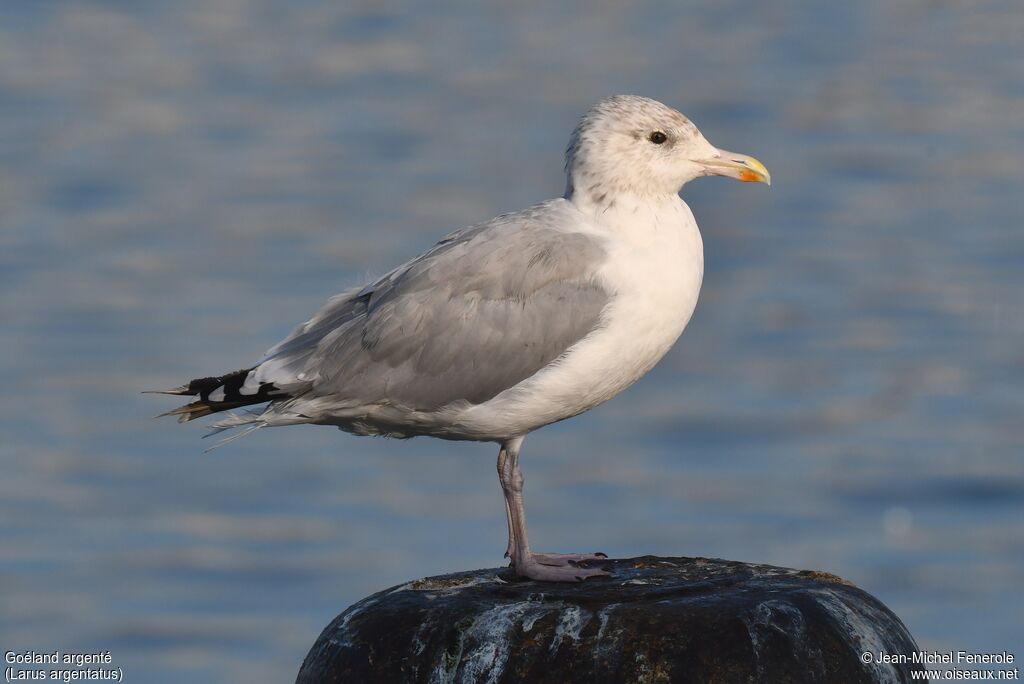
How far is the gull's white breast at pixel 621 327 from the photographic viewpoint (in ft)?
24.4

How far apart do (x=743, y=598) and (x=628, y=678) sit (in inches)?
25.9

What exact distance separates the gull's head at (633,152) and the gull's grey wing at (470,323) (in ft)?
0.83

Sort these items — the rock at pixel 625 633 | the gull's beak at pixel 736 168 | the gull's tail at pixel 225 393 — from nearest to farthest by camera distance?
the rock at pixel 625 633
the gull's tail at pixel 225 393
the gull's beak at pixel 736 168

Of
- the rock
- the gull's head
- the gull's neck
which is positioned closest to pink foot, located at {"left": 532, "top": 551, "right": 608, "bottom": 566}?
the rock

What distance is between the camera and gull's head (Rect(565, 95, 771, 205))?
7.82 meters

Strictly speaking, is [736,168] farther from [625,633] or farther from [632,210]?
[625,633]

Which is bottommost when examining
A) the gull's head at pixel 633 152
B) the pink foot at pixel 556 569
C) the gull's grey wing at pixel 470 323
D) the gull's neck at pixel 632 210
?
the pink foot at pixel 556 569

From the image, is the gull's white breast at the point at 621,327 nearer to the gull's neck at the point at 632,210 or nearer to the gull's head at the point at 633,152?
the gull's neck at the point at 632,210

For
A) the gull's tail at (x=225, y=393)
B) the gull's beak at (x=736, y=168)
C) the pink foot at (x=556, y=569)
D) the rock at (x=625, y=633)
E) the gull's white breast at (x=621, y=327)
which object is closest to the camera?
the rock at (x=625, y=633)

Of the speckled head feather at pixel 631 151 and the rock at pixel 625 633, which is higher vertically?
the speckled head feather at pixel 631 151

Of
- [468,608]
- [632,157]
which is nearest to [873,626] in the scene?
[468,608]

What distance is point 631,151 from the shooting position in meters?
7.83

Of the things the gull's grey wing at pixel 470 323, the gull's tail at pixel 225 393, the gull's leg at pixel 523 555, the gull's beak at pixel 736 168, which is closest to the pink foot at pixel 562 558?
the gull's leg at pixel 523 555

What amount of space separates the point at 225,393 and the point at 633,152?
2435 millimetres
